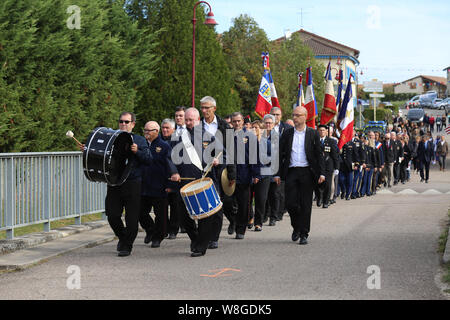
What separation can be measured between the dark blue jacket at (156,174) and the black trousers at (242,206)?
1.39 meters

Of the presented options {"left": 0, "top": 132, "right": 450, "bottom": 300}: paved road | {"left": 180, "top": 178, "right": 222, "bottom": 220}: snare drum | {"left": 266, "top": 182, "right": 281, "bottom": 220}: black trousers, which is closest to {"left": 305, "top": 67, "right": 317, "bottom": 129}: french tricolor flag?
{"left": 266, "top": 182, "right": 281, "bottom": 220}: black trousers

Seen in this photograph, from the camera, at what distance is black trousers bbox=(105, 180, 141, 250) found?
32.4 feet

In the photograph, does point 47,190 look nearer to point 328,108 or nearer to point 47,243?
point 47,243

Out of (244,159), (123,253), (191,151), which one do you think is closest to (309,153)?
(244,159)

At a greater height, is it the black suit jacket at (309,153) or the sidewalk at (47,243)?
the black suit jacket at (309,153)

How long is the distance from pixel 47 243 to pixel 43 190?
96 centimetres

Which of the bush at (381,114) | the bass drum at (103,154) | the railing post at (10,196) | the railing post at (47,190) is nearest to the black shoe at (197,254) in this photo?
the bass drum at (103,154)

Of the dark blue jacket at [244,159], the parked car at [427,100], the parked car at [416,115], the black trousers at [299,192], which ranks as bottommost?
the black trousers at [299,192]

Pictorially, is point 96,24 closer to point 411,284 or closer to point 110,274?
point 110,274

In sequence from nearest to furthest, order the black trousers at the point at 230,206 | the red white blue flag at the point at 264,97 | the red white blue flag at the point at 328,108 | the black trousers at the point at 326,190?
1. the black trousers at the point at 230,206
2. the black trousers at the point at 326,190
3. the red white blue flag at the point at 264,97
4. the red white blue flag at the point at 328,108

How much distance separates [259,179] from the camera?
1264 cm

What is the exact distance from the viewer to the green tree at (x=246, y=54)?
46.1 m

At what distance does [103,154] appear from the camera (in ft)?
30.1

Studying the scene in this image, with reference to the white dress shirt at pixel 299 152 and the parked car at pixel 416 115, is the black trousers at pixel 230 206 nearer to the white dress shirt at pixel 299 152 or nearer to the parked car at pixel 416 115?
the white dress shirt at pixel 299 152
